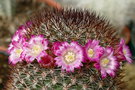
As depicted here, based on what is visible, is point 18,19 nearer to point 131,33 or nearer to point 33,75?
point 131,33

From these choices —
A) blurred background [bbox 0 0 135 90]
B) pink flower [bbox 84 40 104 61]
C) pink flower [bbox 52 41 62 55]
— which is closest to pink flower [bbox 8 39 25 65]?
pink flower [bbox 52 41 62 55]

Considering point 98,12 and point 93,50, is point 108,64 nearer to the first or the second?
point 93,50

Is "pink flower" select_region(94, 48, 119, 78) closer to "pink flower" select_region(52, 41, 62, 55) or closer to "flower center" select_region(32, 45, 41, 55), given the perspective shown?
"pink flower" select_region(52, 41, 62, 55)

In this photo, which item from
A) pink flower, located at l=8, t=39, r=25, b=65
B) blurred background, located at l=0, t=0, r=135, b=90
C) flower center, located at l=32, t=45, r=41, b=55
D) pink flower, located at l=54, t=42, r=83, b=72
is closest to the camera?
pink flower, located at l=54, t=42, r=83, b=72

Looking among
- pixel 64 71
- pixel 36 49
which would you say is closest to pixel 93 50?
pixel 64 71

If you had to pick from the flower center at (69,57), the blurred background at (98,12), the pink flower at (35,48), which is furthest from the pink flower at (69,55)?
the blurred background at (98,12)

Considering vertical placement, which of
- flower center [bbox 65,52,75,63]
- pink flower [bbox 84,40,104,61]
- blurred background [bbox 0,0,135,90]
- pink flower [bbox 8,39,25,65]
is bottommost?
flower center [bbox 65,52,75,63]
